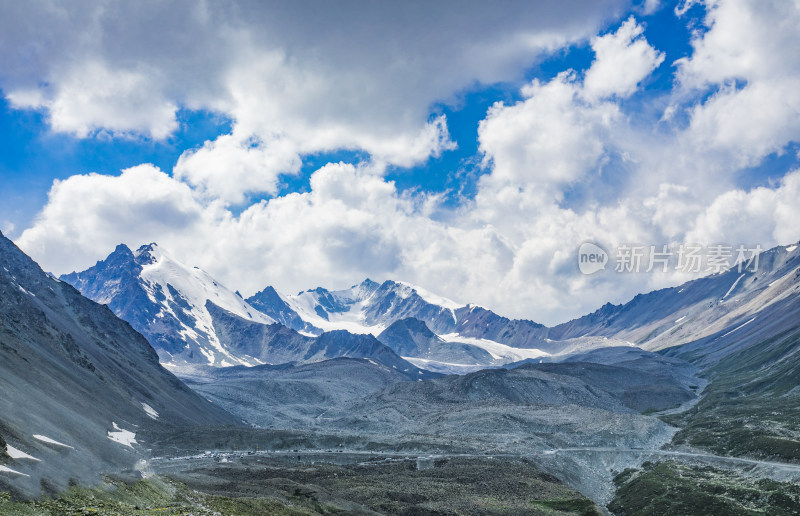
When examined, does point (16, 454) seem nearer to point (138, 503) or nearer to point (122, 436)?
point (138, 503)

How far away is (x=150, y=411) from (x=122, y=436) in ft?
126

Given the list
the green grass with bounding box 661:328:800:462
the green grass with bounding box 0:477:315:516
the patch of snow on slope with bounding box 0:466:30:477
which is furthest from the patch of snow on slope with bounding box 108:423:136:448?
the green grass with bounding box 661:328:800:462

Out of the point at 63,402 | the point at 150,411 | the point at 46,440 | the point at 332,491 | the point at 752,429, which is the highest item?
the point at 63,402

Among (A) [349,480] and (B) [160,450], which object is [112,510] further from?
(B) [160,450]

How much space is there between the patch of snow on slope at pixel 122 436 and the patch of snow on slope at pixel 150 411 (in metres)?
25.9

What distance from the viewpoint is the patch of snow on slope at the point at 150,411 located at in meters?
157

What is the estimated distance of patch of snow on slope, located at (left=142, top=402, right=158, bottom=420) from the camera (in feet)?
516

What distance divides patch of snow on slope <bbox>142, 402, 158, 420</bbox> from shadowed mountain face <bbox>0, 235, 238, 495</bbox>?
1.70 ft

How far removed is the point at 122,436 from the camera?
12388 centimetres

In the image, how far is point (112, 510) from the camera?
4153cm

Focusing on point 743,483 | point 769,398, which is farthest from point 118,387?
point 769,398

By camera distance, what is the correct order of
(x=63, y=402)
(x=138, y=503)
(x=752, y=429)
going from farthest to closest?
(x=752, y=429)
(x=63, y=402)
(x=138, y=503)

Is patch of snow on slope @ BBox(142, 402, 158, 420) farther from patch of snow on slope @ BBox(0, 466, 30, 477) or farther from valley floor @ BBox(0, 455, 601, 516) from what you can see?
patch of snow on slope @ BBox(0, 466, 30, 477)

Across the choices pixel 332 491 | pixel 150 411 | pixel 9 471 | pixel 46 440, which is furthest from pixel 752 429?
pixel 150 411
